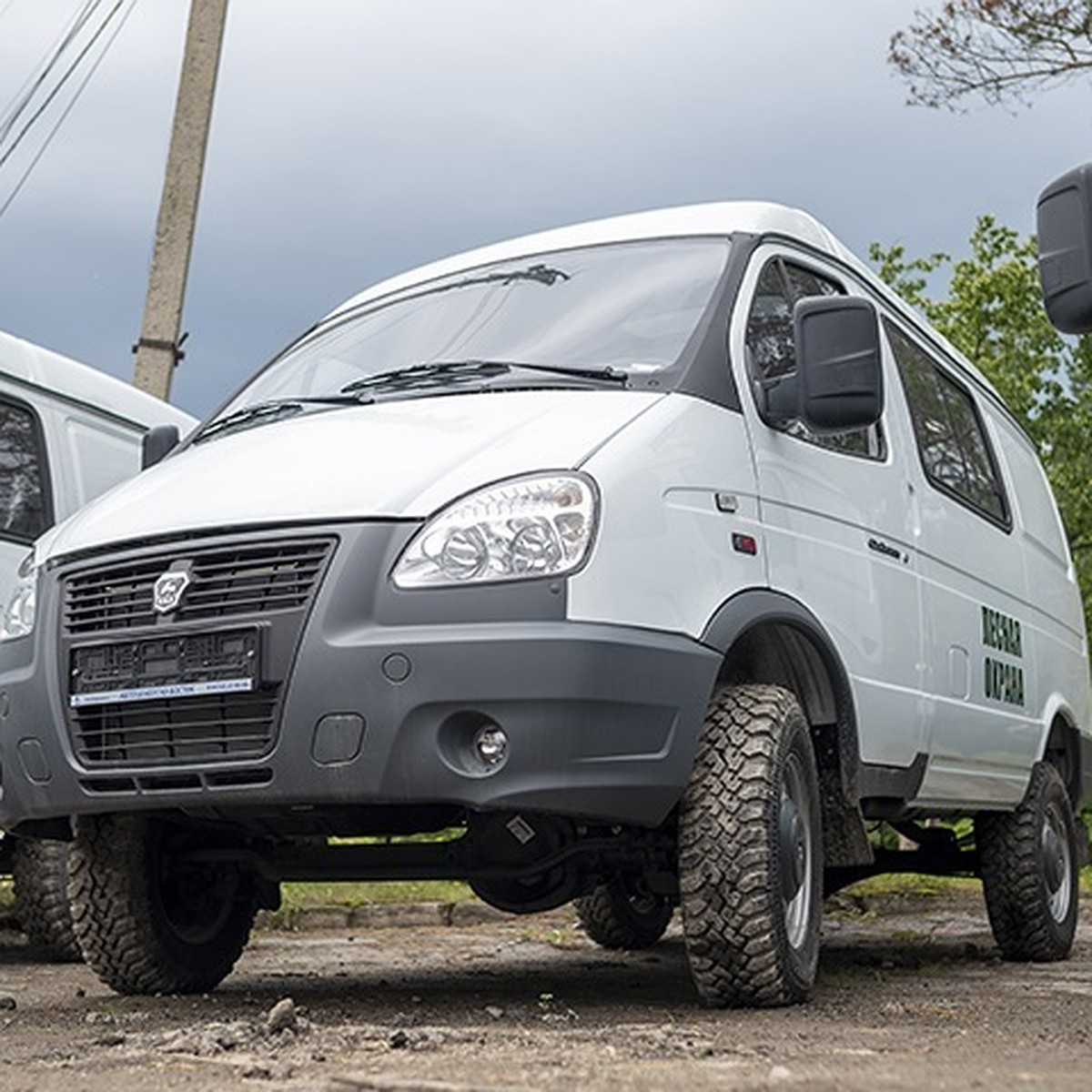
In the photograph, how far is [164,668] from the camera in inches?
201

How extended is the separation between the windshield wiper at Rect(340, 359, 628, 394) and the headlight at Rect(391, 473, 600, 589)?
73 cm

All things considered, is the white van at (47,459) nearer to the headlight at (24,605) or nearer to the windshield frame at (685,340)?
the windshield frame at (685,340)

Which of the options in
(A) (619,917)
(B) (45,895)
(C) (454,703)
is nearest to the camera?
(C) (454,703)

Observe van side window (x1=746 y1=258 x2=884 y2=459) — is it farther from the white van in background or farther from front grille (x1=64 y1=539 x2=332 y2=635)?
the white van in background

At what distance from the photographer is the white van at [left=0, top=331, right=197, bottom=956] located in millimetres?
8305

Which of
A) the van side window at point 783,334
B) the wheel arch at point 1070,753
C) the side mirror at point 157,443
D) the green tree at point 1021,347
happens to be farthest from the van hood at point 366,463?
the green tree at point 1021,347

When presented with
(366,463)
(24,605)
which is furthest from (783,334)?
(24,605)

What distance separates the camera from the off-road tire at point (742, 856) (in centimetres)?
506

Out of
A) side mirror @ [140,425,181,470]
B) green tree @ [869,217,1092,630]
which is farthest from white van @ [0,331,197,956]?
green tree @ [869,217,1092,630]

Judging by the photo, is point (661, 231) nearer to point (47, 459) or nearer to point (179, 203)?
point (47, 459)

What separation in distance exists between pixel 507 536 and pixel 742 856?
100cm

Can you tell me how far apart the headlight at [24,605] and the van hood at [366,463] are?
79mm

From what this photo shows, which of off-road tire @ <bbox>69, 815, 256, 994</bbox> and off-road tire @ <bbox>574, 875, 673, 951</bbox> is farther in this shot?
off-road tire @ <bbox>574, 875, 673, 951</bbox>

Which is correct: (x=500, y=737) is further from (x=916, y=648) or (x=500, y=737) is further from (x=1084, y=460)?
(x=1084, y=460)
